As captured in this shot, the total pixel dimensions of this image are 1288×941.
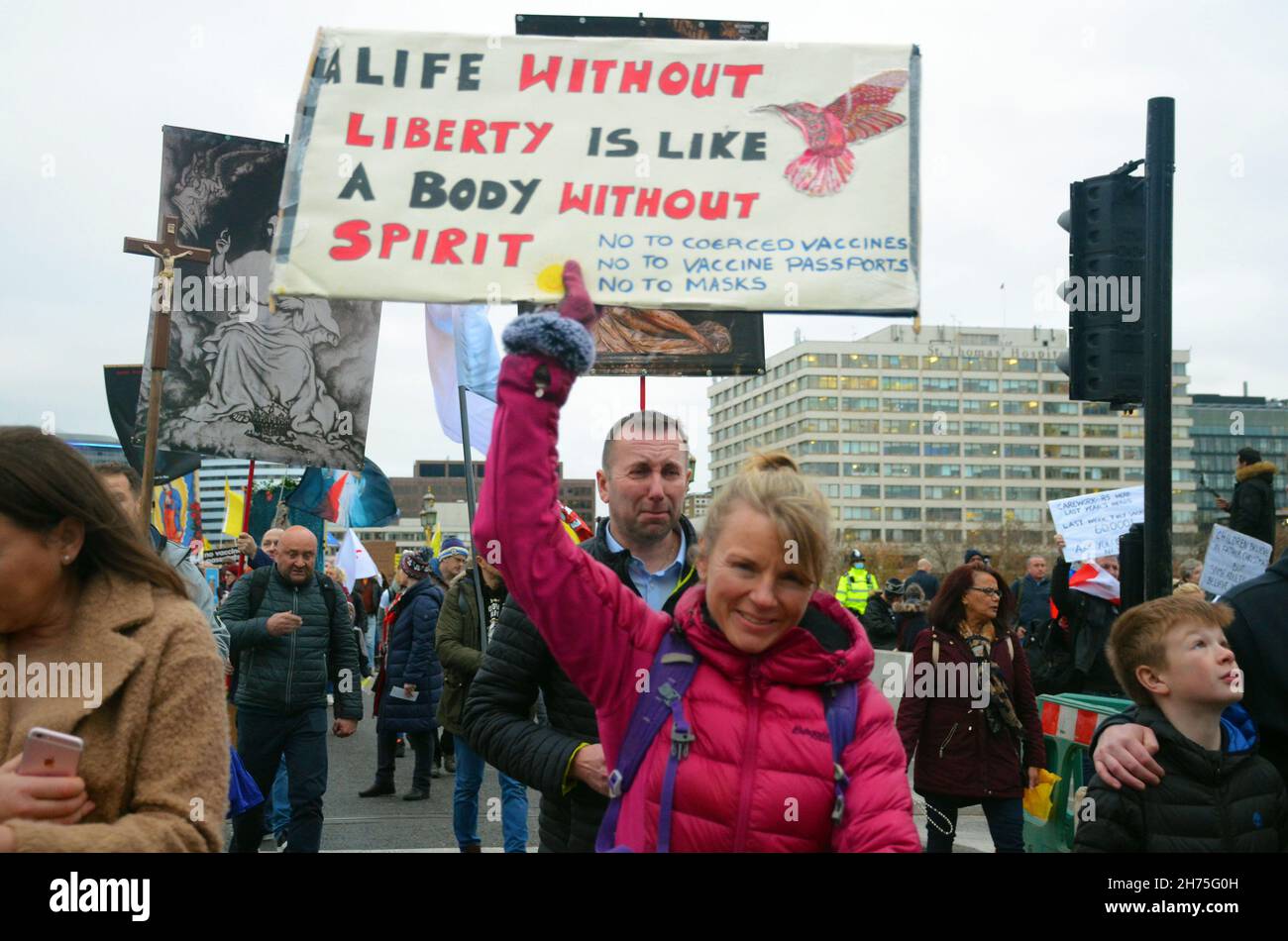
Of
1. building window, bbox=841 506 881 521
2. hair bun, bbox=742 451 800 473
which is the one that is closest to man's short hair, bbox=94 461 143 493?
hair bun, bbox=742 451 800 473

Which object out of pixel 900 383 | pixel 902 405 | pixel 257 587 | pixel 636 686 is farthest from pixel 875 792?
pixel 902 405

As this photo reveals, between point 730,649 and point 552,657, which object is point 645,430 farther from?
point 730,649

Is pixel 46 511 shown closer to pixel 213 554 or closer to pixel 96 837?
pixel 96 837

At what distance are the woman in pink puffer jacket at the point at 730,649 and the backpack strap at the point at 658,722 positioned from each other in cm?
2

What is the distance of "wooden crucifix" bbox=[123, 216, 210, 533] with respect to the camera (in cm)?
570

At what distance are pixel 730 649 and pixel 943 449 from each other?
14428 cm

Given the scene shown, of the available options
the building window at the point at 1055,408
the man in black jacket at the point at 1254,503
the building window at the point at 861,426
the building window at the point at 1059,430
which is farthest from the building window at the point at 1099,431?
the man in black jacket at the point at 1254,503

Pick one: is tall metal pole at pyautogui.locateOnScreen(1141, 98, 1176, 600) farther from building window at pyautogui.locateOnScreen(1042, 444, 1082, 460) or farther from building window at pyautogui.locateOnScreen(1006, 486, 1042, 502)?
building window at pyautogui.locateOnScreen(1042, 444, 1082, 460)

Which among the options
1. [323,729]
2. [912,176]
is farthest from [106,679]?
[323,729]

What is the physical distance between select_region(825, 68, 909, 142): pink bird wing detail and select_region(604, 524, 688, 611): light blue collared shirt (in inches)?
56.8

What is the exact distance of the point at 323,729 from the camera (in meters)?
7.37

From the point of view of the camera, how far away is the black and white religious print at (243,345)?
6258 mm

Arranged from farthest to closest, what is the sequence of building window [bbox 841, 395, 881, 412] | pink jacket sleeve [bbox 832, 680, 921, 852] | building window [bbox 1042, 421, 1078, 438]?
building window [bbox 1042, 421, 1078, 438], building window [bbox 841, 395, 881, 412], pink jacket sleeve [bbox 832, 680, 921, 852]
